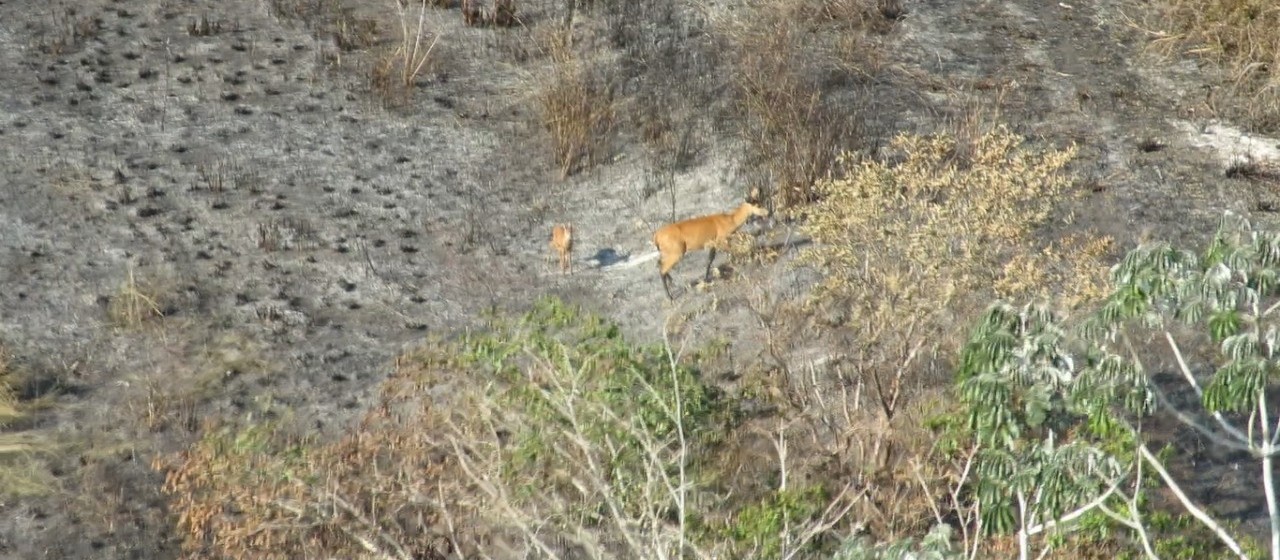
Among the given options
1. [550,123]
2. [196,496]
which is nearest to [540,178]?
[550,123]

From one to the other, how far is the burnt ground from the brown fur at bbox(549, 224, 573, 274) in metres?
0.12

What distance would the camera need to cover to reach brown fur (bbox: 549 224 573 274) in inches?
444

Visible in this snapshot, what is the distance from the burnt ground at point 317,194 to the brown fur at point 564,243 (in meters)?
0.12

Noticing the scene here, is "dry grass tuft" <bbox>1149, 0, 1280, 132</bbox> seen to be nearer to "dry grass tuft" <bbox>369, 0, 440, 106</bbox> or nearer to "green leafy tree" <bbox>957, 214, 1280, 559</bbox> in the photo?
"dry grass tuft" <bbox>369, 0, 440, 106</bbox>

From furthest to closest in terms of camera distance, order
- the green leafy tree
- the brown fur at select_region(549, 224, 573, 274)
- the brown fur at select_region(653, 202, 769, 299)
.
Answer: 1. the brown fur at select_region(549, 224, 573, 274)
2. the brown fur at select_region(653, 202, 769, 299)
3. the green leafy tree

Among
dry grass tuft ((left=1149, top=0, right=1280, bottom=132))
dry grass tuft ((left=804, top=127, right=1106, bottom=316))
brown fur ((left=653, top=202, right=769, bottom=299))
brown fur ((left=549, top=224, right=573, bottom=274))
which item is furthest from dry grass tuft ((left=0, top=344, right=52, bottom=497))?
dry grass tuft ((left=1149, top=0, right=1280, bottom=132))

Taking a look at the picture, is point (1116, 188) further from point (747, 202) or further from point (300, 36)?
point (300, 36)

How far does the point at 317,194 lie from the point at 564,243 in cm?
204

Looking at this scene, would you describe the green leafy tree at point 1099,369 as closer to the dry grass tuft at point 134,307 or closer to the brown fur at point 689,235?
the brown fur at point 689,235

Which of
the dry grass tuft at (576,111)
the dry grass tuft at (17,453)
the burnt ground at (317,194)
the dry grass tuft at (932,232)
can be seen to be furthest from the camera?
the dry grass tuft at (576,111)

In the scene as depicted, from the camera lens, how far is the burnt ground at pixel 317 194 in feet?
34.1

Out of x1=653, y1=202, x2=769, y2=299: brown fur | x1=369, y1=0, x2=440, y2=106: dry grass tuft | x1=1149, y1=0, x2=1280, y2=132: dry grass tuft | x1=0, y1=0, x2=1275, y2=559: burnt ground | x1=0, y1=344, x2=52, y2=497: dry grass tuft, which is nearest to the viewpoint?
x1=0, y1=344, x2=52, y2=497: dry grass tuft

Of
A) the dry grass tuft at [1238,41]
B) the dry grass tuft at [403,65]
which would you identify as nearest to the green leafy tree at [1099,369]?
the dry grass tuft at [1238,41]

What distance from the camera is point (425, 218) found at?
1206 centimetres
